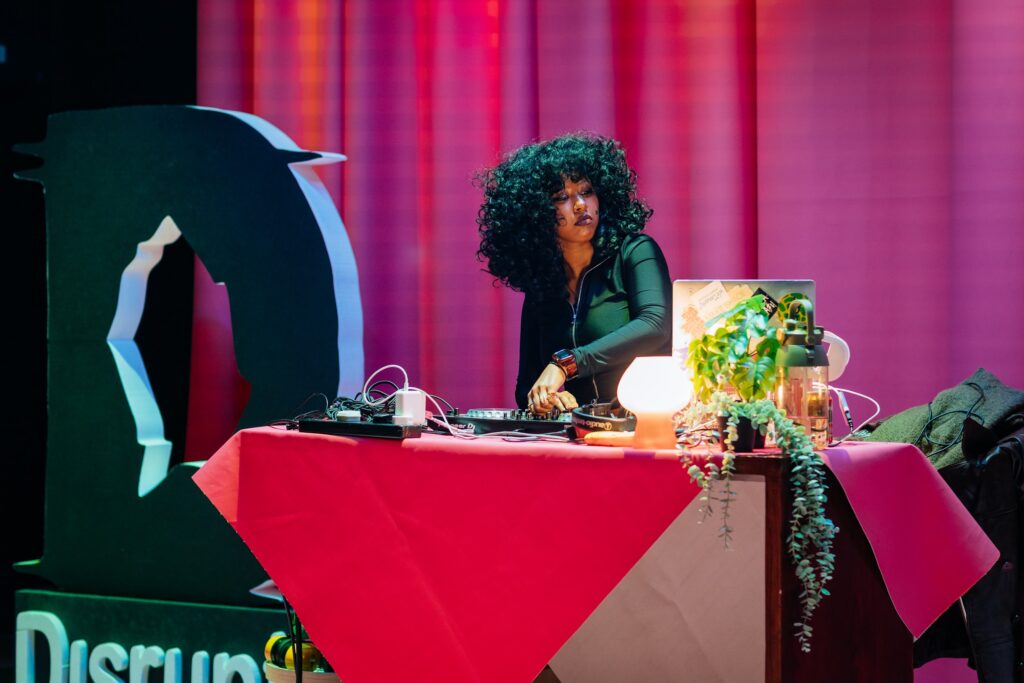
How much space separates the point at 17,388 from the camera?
3.95m

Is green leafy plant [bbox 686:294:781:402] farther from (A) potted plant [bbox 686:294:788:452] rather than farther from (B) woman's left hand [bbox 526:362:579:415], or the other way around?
(B) woman's left hand [bbox 526:362:579:415]

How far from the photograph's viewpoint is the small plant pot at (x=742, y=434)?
5.69 feet

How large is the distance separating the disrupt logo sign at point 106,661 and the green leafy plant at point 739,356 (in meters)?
1.85

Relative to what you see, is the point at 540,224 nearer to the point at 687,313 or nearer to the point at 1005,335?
the point at 687,313

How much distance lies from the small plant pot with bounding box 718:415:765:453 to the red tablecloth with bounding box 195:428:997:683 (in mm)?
91

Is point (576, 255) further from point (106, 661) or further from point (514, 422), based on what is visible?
point (106, 661)

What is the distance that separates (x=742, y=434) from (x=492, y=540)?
1.57 feet

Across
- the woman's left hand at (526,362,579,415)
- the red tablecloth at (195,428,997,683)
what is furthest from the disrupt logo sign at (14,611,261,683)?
the woman's left hand at (526,362,579,415)

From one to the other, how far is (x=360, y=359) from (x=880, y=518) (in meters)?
1.78

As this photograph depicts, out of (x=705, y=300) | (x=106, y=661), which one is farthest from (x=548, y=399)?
(x=106, y=661)

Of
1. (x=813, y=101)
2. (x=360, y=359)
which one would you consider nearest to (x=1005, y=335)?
(x=813, y=101)

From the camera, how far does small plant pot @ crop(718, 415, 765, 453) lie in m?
1.73

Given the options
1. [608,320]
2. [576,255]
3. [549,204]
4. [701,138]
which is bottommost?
[608,320]

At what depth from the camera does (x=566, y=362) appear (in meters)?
2.55
